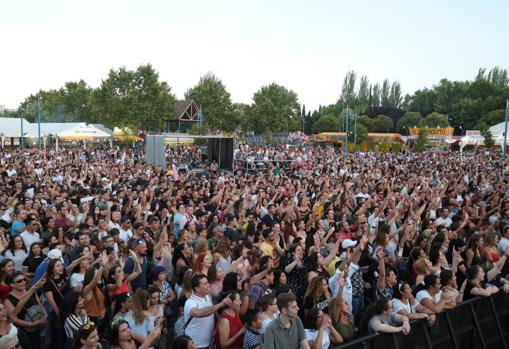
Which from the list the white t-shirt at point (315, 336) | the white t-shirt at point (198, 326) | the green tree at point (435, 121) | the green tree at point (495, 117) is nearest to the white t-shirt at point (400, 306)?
the white t-shirt at point (315, 336)

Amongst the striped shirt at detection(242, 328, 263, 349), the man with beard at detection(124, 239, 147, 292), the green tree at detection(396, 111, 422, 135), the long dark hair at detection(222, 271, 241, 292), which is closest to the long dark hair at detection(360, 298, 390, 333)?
the striped shirt at detection(242, 328, 263, 349)

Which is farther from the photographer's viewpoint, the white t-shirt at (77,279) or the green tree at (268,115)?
the green tree at (268,115)

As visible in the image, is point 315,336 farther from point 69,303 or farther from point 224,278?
point 69,303

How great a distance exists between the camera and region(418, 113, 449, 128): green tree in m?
70.1

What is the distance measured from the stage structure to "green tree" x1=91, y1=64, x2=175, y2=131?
3003 cm

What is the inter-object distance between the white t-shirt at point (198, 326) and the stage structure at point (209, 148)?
16.0 m

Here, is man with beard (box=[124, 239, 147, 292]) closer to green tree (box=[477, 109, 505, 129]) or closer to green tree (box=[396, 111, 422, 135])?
green tree (box=[477, 109, 505, 129])

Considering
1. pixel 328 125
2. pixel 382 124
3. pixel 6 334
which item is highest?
pixel 382 124

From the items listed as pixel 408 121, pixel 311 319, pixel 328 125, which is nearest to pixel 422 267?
pixel 311 319

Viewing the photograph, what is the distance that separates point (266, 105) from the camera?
57.6 meters

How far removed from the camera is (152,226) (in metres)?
7.47

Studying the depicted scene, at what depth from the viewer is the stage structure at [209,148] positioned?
20031 millimetres

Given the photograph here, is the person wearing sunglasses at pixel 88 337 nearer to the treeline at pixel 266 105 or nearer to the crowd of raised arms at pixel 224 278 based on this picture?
the crowd of raised arms at pixel 224 278

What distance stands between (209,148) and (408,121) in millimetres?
59754
